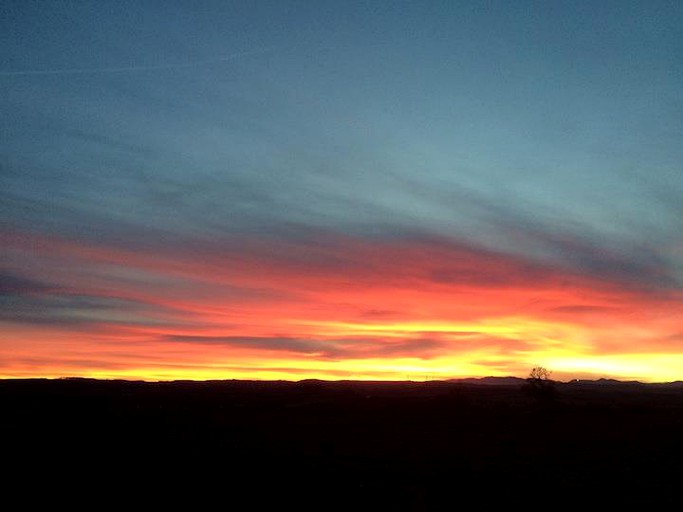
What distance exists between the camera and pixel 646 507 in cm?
2431

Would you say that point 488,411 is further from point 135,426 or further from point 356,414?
point 135,426

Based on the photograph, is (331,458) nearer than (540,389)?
Yes

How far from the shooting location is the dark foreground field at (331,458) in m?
24.8

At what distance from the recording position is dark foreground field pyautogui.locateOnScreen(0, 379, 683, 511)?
976 inches

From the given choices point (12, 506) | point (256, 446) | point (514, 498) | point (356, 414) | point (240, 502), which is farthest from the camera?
point (356, 414)

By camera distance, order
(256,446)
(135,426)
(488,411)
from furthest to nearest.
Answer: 1. (488,411)
2. (135,426)
3. (256,446)

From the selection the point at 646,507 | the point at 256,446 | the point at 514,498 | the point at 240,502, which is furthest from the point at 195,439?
the point at 646,507

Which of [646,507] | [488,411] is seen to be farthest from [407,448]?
[488,411]

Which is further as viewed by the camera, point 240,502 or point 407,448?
point 407,448

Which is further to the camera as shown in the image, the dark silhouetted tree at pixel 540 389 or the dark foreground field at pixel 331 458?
the dark silhouetted tree at pixel 540 389

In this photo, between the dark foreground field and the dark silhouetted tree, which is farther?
the dark silhouetted tree

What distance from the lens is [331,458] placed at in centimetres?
3434

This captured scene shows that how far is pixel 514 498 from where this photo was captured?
25.5 metres

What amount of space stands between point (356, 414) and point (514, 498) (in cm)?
3391
